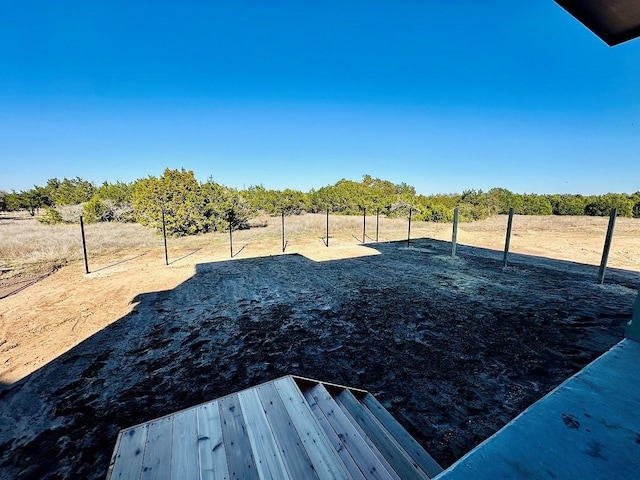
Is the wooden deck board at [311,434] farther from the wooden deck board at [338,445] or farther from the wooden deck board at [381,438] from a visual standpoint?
the wooden deck board at [381,438]

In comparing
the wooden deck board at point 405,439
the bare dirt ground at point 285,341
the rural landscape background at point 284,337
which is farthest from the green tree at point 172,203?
the wooden deck board at point 405,439

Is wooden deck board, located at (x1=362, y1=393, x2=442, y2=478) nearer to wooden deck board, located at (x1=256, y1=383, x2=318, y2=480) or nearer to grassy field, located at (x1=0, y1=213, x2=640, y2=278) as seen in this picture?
wooden deck board, located at (x1=256, y1=383, x2=318, y2=480)

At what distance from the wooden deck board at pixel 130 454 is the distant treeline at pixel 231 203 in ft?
34.6

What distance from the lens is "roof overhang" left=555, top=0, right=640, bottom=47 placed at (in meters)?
1.44

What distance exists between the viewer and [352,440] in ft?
5.37

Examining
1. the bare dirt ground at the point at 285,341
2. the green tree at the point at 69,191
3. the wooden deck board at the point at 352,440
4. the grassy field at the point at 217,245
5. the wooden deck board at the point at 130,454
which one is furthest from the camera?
the green tree at the point at 69,191

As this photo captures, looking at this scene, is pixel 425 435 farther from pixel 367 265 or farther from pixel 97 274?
pixel 97 274

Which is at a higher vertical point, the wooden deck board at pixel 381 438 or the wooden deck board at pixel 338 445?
the wooden deck board at pixel 338 445

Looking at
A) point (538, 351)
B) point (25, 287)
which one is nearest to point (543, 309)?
point (538, 351)

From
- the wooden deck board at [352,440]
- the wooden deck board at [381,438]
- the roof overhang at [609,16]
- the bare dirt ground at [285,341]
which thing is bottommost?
the bare dirt ground at [285,341]

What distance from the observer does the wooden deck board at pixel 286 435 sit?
1.35 meters

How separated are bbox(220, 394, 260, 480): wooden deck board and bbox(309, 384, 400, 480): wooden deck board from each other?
527 millimetres

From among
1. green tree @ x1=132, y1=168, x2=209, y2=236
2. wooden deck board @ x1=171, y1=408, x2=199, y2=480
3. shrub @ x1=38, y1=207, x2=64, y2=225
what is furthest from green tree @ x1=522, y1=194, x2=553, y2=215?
shrub @ x1=38, y1=207, x2=64, y2=225

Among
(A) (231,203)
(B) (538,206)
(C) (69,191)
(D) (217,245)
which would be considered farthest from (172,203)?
(B) (538,206)
